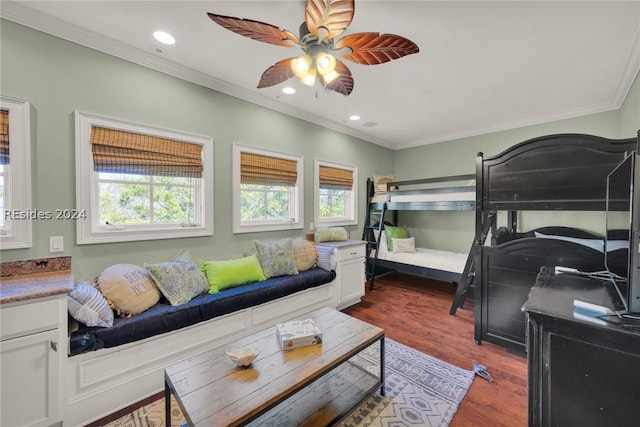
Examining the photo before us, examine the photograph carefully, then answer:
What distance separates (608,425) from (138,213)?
3.37 meters

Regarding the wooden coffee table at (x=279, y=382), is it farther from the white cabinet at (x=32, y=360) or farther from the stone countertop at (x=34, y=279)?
the stone countertop at (x=34, y=279)

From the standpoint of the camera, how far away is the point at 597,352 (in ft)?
3.62

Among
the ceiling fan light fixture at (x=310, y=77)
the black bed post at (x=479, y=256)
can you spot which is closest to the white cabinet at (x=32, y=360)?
the ceiling fan light fixture at (x=310, y=77)

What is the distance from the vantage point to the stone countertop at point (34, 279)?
1.39m

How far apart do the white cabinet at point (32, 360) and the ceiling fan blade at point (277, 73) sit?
78.8 inches

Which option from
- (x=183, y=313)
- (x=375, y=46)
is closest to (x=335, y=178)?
(x=375, y=46)

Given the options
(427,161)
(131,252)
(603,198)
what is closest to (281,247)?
(131,252)

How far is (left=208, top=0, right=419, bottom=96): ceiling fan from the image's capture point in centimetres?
144

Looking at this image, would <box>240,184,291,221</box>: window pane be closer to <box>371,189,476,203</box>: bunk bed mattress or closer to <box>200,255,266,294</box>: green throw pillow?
<box>200,255,266,294</box>: green throw pillow

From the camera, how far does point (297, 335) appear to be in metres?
1.63

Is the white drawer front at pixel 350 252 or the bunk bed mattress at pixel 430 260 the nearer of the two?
the white drawer front at pixel 350 252

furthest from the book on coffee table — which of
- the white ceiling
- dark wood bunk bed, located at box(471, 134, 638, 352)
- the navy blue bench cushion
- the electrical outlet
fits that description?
the white ceiling

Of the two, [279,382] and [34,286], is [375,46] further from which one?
[34,286]

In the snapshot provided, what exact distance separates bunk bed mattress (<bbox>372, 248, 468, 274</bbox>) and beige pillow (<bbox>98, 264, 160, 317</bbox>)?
3.40 meters
